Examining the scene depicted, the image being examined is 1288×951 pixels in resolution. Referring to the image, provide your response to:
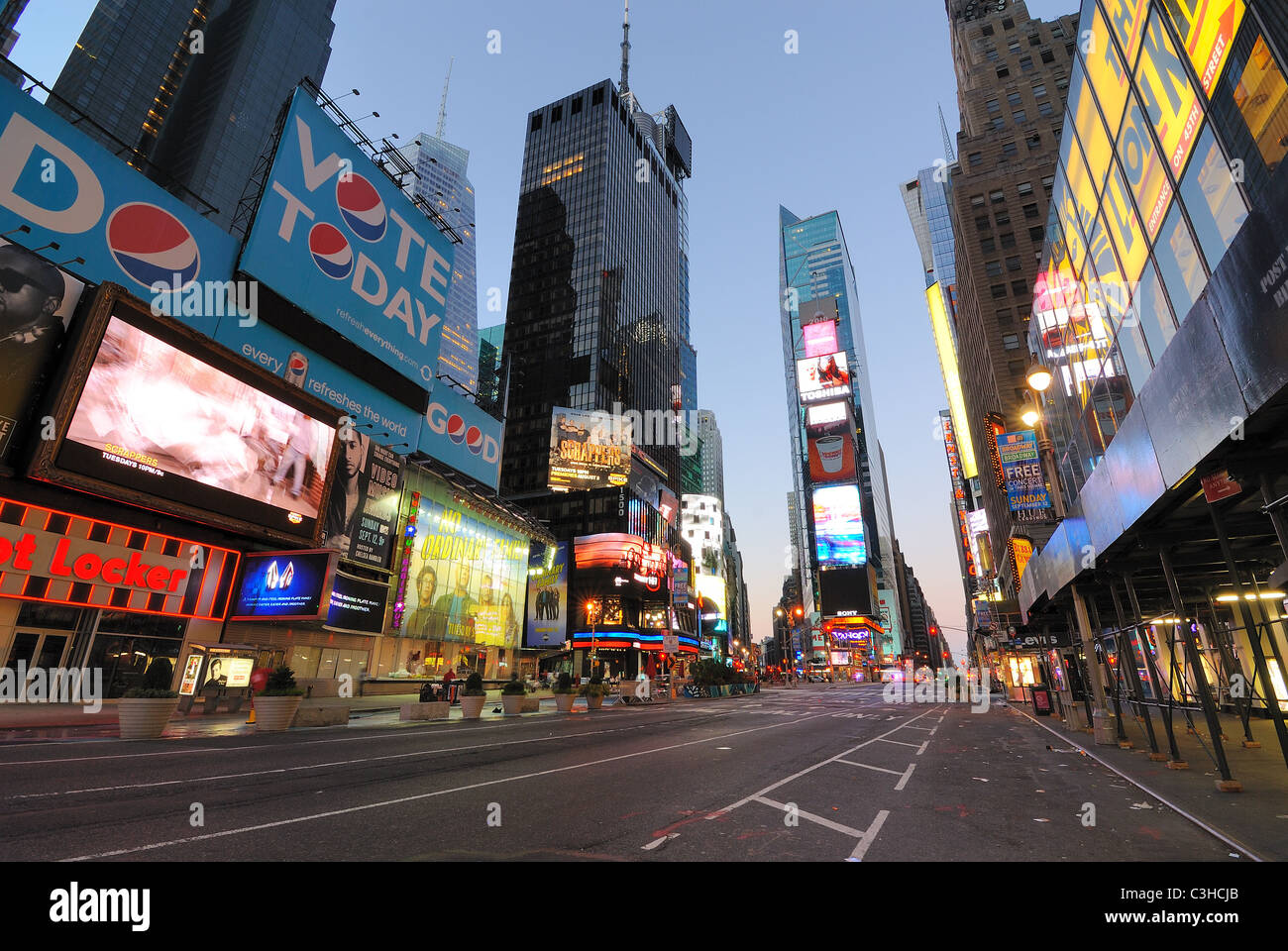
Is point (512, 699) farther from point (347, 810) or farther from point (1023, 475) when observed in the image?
point (1023, 475)

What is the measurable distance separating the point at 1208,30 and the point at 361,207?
116 feet

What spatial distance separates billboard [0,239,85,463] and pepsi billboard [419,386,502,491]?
20.8 metres

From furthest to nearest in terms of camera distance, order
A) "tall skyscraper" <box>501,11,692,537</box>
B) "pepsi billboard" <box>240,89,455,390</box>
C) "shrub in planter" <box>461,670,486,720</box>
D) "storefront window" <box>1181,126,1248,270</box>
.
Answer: "tall skyscraper" <box>501,11,692,537</box> < "pepsi billboard" <box>240,89,455,390</box> < "shrub in planter" <box>461,670,486,720</box> < "storefront window" <box>1181,126,1248,270</box>

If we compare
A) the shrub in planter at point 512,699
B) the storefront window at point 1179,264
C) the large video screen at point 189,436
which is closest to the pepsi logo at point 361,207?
the large video screen at point 189,436

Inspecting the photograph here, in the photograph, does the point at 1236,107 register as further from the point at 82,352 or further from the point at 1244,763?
the point at 82,352

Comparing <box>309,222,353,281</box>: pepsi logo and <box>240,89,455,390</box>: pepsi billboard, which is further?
<box>309,222,353,281</box>: pepsi logo

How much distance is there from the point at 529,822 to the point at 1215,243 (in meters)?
11.5

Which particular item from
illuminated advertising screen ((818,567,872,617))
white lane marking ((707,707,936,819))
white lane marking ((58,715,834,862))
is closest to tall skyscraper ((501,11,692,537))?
illuminated advertising screen ((818,567,872,617))

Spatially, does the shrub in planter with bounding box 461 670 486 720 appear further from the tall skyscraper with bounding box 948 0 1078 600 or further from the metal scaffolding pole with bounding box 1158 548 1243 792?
the tall skyscraper with bounding box 948 0 1078 600

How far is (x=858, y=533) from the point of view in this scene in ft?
410

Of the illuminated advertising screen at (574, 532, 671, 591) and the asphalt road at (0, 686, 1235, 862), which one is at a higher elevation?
the illuminated advertising screen at (574, 532, 671, 591)

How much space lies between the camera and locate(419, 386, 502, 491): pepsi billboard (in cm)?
4047

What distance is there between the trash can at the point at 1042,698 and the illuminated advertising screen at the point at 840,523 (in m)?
97.0

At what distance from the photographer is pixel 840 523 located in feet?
409
